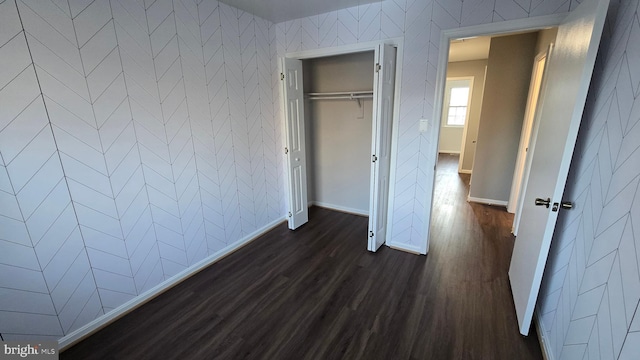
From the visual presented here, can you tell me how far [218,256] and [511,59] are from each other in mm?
4648

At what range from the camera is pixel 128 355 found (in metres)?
1.73

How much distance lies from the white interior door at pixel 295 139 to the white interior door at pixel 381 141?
104cm

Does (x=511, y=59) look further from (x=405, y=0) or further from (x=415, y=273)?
(x=415, y=273)

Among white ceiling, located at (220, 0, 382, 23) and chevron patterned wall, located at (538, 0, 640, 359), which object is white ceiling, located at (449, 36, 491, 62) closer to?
white ceiling, located at (220, 0, 382, 23)

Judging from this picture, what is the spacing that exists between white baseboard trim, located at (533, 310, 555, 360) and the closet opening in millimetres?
1403

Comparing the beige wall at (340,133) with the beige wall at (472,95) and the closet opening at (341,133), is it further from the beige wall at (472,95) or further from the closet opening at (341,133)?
the beige wall at (472,95)

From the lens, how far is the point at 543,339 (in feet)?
5.63

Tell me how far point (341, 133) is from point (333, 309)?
241 centimetres

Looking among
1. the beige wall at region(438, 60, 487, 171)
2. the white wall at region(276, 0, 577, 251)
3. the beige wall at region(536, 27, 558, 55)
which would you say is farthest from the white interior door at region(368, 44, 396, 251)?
the beige wall at region(438, 60, 487, 171)

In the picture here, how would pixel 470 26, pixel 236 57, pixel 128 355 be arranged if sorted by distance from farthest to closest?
1. pixel 236 57
2. pixel 470 26
3. pixel 128 355

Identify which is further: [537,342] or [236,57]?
[236,57]

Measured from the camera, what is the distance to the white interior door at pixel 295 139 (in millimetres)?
3033

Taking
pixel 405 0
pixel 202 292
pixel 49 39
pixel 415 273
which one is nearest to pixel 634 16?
pixel 405 0

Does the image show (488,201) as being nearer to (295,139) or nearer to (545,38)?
(545,38)
